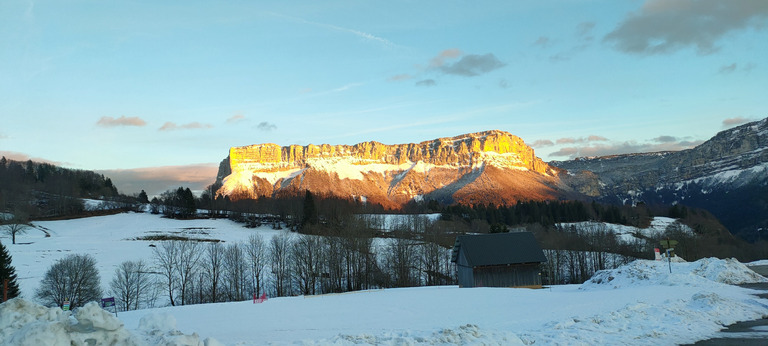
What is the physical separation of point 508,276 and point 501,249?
291cm

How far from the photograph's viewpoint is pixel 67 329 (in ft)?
34.6

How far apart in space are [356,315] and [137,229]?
85.0 m

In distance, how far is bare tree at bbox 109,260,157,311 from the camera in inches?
2023

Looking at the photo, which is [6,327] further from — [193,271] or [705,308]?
[193,271]

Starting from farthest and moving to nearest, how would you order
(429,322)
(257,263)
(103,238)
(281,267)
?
(103,238) → (257,263) → (281,267) → (429,322)

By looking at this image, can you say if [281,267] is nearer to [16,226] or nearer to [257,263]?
[257,263]

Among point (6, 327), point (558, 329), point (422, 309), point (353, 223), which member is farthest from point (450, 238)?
point (6, 327)

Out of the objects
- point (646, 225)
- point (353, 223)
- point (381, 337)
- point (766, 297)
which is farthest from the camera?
point (646, 225)

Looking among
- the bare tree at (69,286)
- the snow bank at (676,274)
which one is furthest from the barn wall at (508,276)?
the bare tree at (69,286)

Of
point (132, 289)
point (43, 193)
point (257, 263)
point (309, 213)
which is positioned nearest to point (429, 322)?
point (132, 289)

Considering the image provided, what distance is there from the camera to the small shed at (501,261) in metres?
49.3

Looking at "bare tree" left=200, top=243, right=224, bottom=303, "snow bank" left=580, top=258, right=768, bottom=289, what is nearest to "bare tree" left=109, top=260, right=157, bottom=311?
"bare tree" left=200, top=243, right=224, bottom=303

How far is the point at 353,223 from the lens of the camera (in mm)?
73562

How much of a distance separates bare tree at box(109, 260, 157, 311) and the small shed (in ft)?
118
